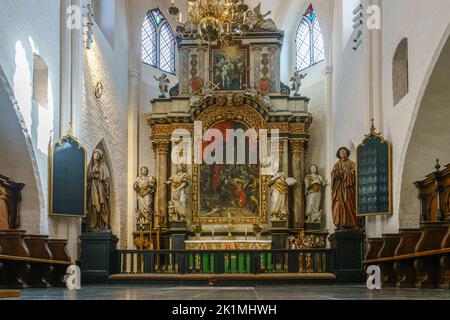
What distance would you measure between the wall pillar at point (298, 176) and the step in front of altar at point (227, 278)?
286 inches

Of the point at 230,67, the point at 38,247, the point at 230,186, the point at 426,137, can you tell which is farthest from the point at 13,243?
the point at 230,67

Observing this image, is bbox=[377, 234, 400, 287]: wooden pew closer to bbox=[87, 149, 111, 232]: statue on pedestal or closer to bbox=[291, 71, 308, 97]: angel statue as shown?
bbox=[87, 149, 111, 232]: statue on pedestal

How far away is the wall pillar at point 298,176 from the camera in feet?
75.2

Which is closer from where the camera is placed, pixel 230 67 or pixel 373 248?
pixel 373 248

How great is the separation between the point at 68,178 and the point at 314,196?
871 cm

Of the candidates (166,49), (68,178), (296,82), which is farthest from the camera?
(166,49)

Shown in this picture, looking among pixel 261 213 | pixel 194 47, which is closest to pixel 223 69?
pixel 194 47

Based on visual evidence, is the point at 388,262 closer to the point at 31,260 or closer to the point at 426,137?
the point at 426,137

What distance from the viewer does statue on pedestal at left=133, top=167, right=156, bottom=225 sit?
23.0 metres

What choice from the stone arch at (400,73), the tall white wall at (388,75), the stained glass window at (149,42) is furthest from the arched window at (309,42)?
the stone arch at (400,73)

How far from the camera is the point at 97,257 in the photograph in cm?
1617

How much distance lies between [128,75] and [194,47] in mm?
2220

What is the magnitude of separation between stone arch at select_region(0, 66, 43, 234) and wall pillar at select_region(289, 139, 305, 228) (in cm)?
925
